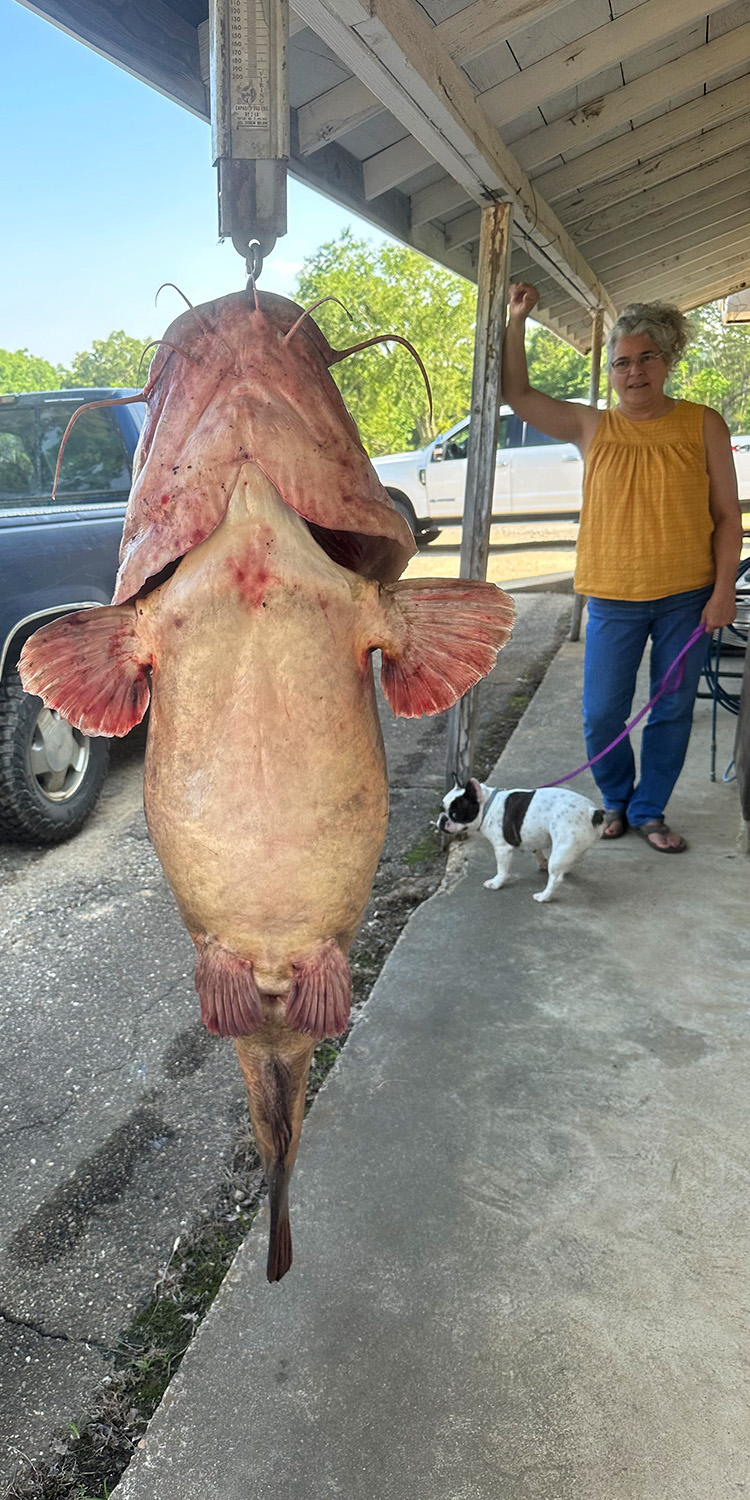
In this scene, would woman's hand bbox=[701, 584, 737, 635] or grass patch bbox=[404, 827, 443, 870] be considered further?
grass patch bbox=[404, 827, 443, 870]

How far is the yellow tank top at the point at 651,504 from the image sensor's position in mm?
3281

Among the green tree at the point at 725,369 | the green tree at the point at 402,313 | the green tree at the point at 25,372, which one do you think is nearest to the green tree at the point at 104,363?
the green tree at the point at 25,372

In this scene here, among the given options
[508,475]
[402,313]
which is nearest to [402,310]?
[402,313]

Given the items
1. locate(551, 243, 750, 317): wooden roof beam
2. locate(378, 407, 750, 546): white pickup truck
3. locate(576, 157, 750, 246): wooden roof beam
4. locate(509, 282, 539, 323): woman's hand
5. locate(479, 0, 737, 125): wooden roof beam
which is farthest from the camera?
locate(378, 407, 750, 546): white pickup truck

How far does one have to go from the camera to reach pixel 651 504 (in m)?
3.31

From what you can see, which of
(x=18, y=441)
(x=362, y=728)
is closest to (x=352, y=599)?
(x=362, y=728)

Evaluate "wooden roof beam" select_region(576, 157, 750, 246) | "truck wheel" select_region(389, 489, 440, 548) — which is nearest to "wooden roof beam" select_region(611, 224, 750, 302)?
"wooden roof beam" select_region(576, 157, 750, 246)

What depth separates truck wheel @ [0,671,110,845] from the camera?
3.97 meters

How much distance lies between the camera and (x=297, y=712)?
1010mm

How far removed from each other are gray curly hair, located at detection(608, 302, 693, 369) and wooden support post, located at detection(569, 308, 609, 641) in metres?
3.15

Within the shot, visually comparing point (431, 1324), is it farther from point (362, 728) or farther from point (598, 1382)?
point (362, 728)

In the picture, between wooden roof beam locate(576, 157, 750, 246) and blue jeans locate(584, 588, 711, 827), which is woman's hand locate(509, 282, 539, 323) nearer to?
blue jeans locate(584, 588, 711, 827)

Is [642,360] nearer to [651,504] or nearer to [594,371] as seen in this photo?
[651,504]

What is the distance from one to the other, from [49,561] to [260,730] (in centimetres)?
339
